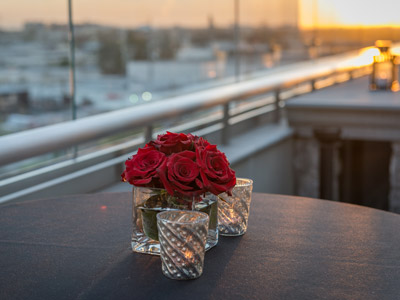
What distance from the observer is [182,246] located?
43.8 inches

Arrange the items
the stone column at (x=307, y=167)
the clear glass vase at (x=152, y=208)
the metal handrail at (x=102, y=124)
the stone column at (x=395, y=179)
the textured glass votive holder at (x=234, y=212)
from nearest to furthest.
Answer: the clear glass vase at (x=152, y=208) → the textured glass votive holder at (x=234, y=212) → the metal handrail at (x=102, y=124) → the stone column at (x=395, y=179) → the stone column at (x=307, y=167)

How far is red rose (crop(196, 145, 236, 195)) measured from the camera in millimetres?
1172

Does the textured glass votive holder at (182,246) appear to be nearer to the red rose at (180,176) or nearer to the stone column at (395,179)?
the red rose at (180,176)

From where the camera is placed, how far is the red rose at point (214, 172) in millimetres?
1172

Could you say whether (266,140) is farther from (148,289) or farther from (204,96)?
(148,289)

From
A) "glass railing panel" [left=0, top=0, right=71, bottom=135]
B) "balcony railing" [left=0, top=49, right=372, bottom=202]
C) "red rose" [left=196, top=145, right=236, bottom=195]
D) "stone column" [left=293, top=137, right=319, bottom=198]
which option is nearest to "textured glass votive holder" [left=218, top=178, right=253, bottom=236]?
"red rose" [left=196, top=145, right=236, bottom=195]

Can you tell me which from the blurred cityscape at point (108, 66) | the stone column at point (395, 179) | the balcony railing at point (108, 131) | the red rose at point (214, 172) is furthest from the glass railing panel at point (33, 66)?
the stone column at point (395, 179)

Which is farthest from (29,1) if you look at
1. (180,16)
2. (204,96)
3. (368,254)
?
(368,254)

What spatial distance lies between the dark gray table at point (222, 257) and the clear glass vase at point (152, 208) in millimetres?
26

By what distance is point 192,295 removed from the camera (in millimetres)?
1067

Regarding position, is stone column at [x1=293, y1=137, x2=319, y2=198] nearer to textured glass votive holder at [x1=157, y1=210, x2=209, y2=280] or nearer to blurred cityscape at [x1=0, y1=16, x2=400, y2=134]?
blurred cityscape at [x1=0, y1=16, x2=400, y2=134]

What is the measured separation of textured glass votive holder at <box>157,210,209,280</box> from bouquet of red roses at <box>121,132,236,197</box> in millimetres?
65

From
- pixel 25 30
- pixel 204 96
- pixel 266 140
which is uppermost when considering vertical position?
pixel 25 30

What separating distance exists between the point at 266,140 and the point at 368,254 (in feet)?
9.27
